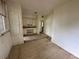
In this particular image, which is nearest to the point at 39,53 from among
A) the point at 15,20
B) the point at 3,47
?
the point at 3,47

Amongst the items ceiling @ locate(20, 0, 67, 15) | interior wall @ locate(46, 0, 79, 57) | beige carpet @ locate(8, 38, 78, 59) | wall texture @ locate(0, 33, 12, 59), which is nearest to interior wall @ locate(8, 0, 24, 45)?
ceiling @ locate(20, 0, 67, 15)

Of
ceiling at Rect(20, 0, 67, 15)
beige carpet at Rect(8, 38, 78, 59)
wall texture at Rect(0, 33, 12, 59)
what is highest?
ceiling at Rect(20, 0, 67, 15)

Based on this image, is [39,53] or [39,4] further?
[39,4]

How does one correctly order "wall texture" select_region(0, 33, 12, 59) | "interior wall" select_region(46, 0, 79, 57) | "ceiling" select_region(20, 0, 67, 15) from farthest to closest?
"ceiling" select_region(20, 0, 67, 15)
"interior wall" select_region(46, 0, 79, 57)
"wall texture" select_region(0, 33, 12, 59)

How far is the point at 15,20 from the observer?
3.35 metres

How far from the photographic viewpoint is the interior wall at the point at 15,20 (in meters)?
3.21

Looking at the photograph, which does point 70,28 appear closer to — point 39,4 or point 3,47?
point 39,4

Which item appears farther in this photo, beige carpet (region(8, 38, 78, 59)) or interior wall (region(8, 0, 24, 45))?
interior wall (region(8, 0, 24, 45))

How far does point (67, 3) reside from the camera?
112 inches

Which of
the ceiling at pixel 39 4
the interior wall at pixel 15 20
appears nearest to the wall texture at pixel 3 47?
the interior wall at pixel 15 20

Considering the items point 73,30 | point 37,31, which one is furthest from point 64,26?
point 37,31

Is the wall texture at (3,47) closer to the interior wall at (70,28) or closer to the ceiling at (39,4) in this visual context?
the ceiling at (39,4)

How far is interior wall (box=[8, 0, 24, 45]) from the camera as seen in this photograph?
3207 millimetres

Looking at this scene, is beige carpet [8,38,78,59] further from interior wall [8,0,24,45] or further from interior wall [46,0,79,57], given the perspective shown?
interior wall [8,0,24,45]
